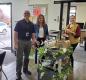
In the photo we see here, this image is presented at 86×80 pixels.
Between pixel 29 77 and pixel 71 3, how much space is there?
2966 millimetres

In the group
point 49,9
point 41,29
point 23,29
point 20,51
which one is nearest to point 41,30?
point 41,29

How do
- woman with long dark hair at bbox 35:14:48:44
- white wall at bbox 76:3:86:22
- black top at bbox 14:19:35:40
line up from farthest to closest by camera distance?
white wall at bbox 76:3:86:22, woman with long dark hair at bbox 35:14:48:44, black top at bbox 14:19:35:40

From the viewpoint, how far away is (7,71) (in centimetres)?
499

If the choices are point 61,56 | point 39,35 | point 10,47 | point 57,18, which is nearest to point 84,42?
point 57,18

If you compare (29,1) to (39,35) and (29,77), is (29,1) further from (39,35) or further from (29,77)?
(29,77)

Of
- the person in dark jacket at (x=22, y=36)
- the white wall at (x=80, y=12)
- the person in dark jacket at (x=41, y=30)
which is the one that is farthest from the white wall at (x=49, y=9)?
the person in dark jacket at (x=22, y=36)

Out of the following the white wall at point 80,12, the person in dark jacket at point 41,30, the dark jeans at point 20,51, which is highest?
the white wall at point 80,12

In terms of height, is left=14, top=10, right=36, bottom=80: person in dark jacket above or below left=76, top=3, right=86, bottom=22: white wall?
below

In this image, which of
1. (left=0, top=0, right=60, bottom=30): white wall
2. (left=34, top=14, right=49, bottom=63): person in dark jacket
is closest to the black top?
(left=34, top=14, right=49, bottom=63): person in dark jacket

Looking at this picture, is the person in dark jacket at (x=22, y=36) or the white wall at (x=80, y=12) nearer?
the person in dark jacket at (x=22, y=36)

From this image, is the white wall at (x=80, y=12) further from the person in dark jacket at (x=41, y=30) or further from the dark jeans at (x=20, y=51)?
the dark jeans at (x=20, y=51)

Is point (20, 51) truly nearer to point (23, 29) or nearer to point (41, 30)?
point (23, 29)

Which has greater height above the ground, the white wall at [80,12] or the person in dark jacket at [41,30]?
the white wall at [80,12]

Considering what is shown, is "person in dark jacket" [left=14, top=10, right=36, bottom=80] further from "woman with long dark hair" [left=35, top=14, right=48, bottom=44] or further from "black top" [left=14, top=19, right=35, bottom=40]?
"woman with long dark hair" [left=35, top=14, right=48, bottom=44]
